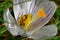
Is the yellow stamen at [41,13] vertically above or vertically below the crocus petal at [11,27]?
above

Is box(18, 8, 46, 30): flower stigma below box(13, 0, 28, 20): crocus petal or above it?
below

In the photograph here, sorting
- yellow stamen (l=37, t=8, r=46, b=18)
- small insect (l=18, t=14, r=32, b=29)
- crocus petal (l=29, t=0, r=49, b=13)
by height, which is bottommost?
small insect (l=18, t=14, r=32, b=29)

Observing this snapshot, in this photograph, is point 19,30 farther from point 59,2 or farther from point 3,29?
point 59,2

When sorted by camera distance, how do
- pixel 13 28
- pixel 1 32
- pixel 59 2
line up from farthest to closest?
pixel 59 2
pixel 1 32
pixel 13 28

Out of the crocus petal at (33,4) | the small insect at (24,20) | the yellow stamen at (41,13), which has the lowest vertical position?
the small insect at (24,20)

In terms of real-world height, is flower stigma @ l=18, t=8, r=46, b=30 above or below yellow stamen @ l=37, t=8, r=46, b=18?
below

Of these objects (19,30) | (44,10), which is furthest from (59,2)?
(19,30)

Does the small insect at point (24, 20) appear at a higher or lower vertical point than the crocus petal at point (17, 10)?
lower

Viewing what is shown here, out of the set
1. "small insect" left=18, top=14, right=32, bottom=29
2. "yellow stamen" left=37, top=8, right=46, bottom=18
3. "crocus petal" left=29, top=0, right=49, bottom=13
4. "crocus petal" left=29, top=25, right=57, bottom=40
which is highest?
"crocus petal" left=29, top=0, right=49, bottom=13
